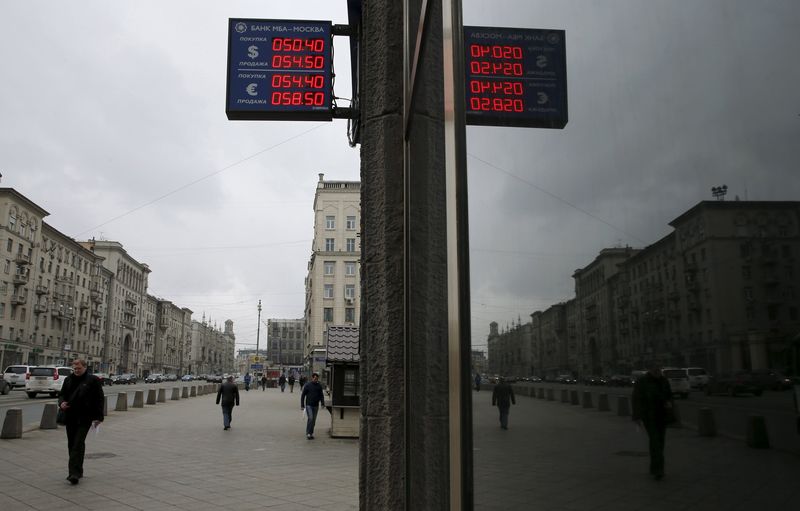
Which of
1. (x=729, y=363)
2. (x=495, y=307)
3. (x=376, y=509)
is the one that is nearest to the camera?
(x=729, y=363)

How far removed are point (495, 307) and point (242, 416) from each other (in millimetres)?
23644

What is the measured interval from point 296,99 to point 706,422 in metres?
7.89

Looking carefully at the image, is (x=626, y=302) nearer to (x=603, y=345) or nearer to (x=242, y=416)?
(x=603, y=345)

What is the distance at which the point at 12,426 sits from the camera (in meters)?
14.0

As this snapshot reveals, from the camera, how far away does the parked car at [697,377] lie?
632mm

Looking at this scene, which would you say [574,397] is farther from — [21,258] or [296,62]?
[21,258]

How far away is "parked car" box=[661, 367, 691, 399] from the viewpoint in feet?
2.21

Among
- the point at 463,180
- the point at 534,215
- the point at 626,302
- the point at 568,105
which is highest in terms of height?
the point at 463,180

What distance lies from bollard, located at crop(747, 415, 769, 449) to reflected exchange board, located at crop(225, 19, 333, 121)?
7.74 metres

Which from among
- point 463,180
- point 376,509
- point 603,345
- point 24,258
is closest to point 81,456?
point 376,509

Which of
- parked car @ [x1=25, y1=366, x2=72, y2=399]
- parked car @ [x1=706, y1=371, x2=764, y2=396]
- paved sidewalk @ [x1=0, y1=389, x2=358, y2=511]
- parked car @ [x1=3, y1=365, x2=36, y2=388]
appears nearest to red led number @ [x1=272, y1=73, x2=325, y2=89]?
paved sidewalk @ [x1=0, y1=389, x2=358, y2=511]

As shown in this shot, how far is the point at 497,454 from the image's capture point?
143cm

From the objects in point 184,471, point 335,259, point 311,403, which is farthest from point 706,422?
point 335,259

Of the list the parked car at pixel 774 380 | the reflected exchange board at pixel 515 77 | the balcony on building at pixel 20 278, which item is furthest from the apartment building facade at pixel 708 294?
the balcony on building at pixel 20 278
